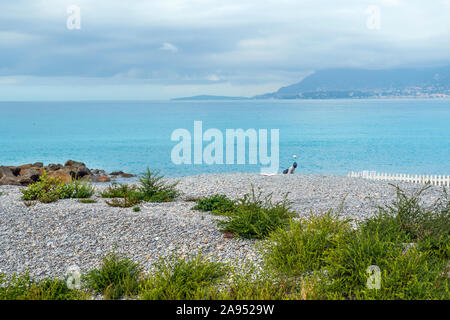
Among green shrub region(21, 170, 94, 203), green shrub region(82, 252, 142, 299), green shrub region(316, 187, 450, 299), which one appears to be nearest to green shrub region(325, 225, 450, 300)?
green shrub region(316, 187, 450, 299)

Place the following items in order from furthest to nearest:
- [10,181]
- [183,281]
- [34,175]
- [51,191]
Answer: [34,175] < [10,181] < [51,191] < [183,281]

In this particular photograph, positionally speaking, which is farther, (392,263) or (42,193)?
(42,193)

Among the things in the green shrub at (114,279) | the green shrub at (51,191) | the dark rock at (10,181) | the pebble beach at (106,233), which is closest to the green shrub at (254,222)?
the pebble beach at (106,233)

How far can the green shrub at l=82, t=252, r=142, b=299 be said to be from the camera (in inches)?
181

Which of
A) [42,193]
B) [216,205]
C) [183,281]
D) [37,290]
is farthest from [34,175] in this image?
[183,281]

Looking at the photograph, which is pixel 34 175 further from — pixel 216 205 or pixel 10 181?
pixel 216 205

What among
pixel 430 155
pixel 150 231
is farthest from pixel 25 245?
pixel 430 155

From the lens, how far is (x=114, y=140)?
167 ft

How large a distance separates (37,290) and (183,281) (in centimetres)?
163

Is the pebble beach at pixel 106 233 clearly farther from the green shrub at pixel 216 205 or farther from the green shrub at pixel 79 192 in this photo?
the green shrub at pixel 79 192

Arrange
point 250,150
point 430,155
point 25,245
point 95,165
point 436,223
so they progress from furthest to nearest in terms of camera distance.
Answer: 1. point 250,150
2. point 430,155
3. point 95,165
4. point 25,245
5. point 436,223

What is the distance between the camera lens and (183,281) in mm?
4617
